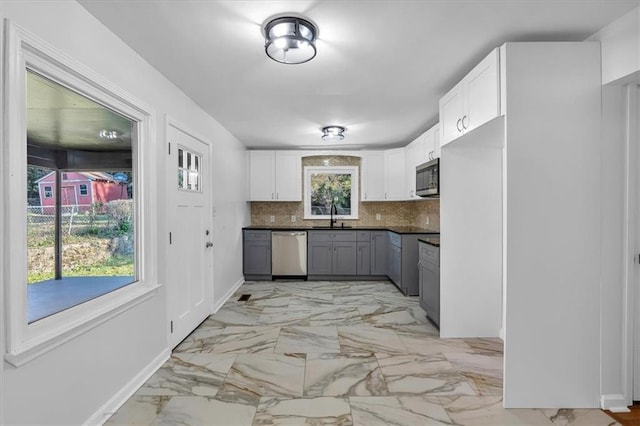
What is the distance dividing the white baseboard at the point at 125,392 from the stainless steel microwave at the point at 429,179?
9.93 feet

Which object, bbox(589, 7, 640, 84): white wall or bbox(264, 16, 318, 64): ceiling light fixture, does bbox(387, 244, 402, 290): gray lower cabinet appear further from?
bbox(264, 16, 318, 64): ceiling light fixture

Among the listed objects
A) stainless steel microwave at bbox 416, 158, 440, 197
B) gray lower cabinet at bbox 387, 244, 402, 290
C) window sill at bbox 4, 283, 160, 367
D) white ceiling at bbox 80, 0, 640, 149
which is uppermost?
white ceiling at bbox 80, 0, 640, 149

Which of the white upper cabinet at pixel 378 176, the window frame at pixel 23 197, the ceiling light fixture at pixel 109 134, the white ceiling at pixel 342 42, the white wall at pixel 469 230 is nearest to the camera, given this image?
the window frame at pixel 23 197

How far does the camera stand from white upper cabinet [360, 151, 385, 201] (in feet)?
19.5

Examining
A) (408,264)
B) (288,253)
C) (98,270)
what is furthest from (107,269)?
(408,264)

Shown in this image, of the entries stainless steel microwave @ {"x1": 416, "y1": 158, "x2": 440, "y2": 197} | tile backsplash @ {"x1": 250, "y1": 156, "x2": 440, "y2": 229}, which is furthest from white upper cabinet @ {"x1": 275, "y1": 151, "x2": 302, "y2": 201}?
stainless steel microwave @ {"x1": 416, "y1": 158, "x2": 440, "y2": 197}

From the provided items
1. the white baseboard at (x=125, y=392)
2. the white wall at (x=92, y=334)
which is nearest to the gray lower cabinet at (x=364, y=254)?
the white wall at (x=92, y=334)

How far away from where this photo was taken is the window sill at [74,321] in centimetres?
144

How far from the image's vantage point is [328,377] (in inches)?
97.2

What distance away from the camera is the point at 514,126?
6.86 ft

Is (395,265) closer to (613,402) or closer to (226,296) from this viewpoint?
(226,296)

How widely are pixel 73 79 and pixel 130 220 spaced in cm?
101

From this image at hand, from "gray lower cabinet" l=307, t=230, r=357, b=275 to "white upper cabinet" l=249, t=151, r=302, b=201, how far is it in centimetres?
84

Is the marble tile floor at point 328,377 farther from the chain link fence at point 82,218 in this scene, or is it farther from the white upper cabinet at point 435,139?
the white upper cabinet at point 435,139
